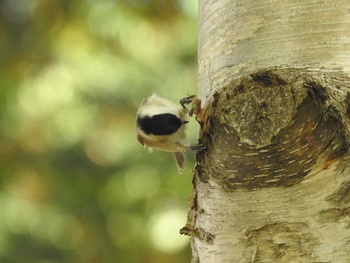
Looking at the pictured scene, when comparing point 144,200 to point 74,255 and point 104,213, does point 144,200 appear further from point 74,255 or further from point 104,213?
point 74,255

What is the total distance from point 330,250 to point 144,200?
2111 mm

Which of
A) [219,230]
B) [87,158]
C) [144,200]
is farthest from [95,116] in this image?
[219,230]

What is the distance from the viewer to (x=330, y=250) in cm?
83

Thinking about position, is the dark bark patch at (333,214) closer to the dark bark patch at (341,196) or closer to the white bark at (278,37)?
the dark bark patch at (341,196)

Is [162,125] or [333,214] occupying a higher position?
[162,125]

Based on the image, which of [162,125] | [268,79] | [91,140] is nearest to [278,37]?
[268,79]

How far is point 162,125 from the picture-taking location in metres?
1.92

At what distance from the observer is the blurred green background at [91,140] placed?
2912 mm

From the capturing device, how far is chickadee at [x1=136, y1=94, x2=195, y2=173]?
1.92 meters

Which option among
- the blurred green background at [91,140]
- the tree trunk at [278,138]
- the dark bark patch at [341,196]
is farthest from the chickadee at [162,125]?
the dark bark patch at [341,196]

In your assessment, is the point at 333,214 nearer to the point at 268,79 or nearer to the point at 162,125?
the point at 268,79

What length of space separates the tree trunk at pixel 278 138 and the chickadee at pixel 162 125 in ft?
2.94

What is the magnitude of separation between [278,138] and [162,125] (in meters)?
1.09

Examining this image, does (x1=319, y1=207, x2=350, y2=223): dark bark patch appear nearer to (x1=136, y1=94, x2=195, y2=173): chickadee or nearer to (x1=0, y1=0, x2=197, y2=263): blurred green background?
(x1=136, y1=94, x2=195, y2=173): chickadee
